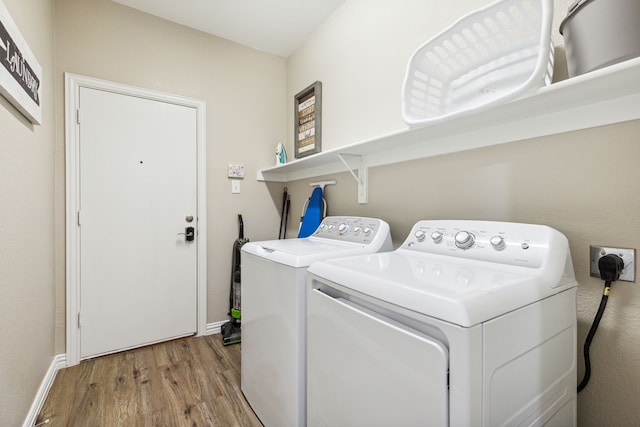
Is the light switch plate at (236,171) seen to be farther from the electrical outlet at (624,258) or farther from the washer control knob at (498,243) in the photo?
the electrical outlet at (624,258)

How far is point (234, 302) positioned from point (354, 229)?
1.42 m

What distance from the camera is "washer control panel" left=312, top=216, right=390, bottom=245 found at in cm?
149

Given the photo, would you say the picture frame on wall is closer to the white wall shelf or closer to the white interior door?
the white wall shelf

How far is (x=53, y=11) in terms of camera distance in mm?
1915

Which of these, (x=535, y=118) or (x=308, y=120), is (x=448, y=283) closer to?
(x=535, y=118)

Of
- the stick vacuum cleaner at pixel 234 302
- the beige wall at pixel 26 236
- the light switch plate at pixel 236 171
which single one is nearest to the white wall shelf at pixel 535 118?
the light switch plate at pixel 236 171

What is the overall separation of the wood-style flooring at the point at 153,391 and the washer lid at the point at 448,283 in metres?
1.10

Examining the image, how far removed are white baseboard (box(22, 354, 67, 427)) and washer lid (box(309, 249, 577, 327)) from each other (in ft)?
5.33

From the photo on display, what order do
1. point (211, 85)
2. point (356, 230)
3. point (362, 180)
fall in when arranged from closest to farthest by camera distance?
point (356, 230), point (362, 180), point (211, 85)

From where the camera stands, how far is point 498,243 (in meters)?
0.98

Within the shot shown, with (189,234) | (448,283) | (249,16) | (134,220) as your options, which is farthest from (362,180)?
(134,220)

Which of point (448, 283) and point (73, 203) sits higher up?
point (73, 203)

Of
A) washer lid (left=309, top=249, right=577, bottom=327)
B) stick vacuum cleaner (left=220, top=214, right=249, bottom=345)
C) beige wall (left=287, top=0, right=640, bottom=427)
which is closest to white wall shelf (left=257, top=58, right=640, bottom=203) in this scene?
beige wall (left=287, top=0, right=640, bottom=427)

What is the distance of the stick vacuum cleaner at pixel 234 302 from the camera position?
2.32 meters
